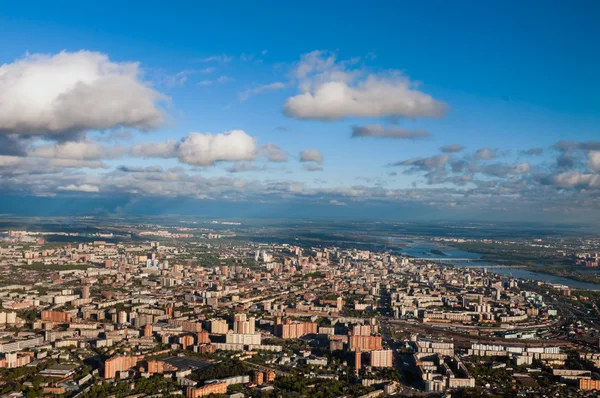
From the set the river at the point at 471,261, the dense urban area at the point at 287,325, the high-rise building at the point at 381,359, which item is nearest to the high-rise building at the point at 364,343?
the dense urban area at the point at 287,325

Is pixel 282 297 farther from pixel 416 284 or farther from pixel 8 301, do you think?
pixel 8 301

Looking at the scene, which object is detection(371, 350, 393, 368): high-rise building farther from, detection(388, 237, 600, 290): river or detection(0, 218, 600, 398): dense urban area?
detection(388, 237, 600, 290): river

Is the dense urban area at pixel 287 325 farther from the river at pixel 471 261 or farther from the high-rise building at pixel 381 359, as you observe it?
the river at pixel 471 261

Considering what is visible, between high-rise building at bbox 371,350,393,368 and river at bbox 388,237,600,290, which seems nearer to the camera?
high-rise building at bbox 371,350,393,368

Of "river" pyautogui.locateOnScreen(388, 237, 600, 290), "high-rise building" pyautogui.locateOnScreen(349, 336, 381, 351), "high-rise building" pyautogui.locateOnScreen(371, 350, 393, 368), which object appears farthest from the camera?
"river" pyautogui.locateOnScreen(388, 237, 600, 290)

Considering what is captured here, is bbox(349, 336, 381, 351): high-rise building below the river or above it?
below

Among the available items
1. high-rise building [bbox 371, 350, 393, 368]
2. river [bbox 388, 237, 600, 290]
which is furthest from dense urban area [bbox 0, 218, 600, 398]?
river [bbox 388, 237, 600, 290]

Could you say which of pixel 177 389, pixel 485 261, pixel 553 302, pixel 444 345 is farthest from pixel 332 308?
pixel 485 261

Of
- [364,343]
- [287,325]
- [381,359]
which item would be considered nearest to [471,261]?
[287,325]
